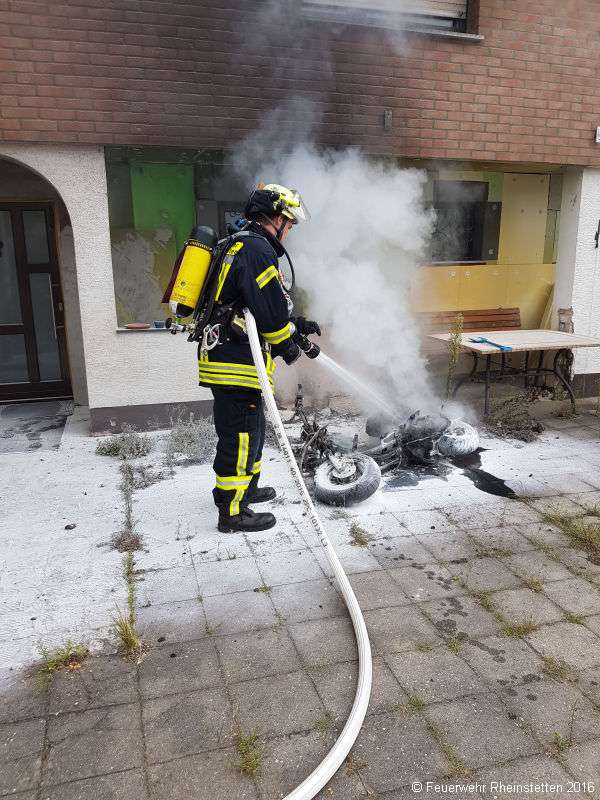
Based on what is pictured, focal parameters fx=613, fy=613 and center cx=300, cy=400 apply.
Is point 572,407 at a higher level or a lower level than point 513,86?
lower

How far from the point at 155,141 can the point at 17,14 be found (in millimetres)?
1478

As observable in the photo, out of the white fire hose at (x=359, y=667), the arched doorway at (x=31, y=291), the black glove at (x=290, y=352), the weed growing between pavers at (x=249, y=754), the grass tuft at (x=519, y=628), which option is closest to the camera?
the white fire hose at (x=359, y=667)

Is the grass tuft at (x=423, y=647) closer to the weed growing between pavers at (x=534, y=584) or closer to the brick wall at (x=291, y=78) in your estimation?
the weed growing between pavers at (x=534, y=584)

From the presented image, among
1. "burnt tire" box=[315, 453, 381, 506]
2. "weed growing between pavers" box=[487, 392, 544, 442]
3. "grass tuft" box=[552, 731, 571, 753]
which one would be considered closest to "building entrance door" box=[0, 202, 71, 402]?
"burnt tire" box=[315, 453, 381, 506]

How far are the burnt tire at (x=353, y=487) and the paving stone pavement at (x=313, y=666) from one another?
10 centimetres

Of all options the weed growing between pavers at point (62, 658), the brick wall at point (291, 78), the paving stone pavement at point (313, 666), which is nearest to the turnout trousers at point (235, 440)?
the paving stone pavement at point (313, 666)

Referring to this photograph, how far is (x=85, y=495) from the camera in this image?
4.84m

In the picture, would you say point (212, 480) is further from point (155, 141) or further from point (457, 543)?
point (155, 141)

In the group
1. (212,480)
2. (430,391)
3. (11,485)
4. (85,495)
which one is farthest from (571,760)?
(430,391)

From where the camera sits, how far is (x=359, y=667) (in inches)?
112

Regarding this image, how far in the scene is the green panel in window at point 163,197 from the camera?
6695mm

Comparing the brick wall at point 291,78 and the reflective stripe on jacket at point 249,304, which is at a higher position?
the brick wall at point 291,78

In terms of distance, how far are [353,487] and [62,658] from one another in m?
2.30

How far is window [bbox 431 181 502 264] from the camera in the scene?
7.75 m
